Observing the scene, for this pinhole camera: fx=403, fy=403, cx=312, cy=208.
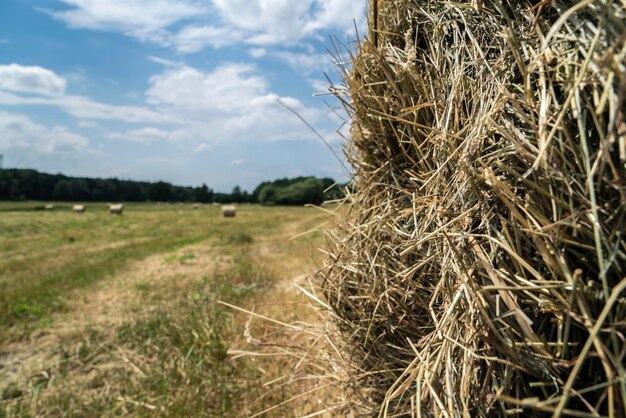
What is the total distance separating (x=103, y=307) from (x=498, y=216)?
6.85m

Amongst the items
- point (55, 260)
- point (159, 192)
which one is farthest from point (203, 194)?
point (55, 260)

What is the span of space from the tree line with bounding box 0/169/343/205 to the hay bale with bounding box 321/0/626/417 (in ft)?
169

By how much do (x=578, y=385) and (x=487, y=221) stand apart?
23.1 inches

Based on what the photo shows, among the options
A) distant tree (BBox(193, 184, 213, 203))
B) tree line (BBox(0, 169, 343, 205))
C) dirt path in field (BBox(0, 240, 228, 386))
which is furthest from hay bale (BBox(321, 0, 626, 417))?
distant tree (BBox(193, 184, 213, 203))

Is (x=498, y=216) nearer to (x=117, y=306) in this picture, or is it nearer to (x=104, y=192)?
(x=117, y=306)

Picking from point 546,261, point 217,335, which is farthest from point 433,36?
point 217,335

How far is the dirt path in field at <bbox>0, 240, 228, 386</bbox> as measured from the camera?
4.57m

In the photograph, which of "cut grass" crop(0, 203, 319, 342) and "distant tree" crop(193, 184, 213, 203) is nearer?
"cut grass" crop(0, 203, 319, 342)

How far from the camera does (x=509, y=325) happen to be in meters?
1.34

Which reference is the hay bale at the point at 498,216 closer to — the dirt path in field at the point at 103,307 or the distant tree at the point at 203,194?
the dirt path in field at the point at 103,307

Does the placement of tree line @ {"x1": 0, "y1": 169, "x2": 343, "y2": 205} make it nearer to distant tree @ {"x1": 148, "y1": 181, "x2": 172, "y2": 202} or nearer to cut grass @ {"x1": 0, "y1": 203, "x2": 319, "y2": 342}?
distant tree @ {"x1": 148, "y1": 181, "x2": 172, "y2": 202}

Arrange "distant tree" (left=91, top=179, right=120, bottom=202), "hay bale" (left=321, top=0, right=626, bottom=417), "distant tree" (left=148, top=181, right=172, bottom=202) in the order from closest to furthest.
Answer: "hay bale" (left=321, top=0, right=626, bottom=417) → "distant tree" (left=91, top=179, right=120, bottom=202) → "distant tree" (left=148, top=181, right=172, bottom=202)

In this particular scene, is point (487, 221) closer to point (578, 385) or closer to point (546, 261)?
point (546, 261)

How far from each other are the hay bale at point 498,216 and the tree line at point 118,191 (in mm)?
51433
